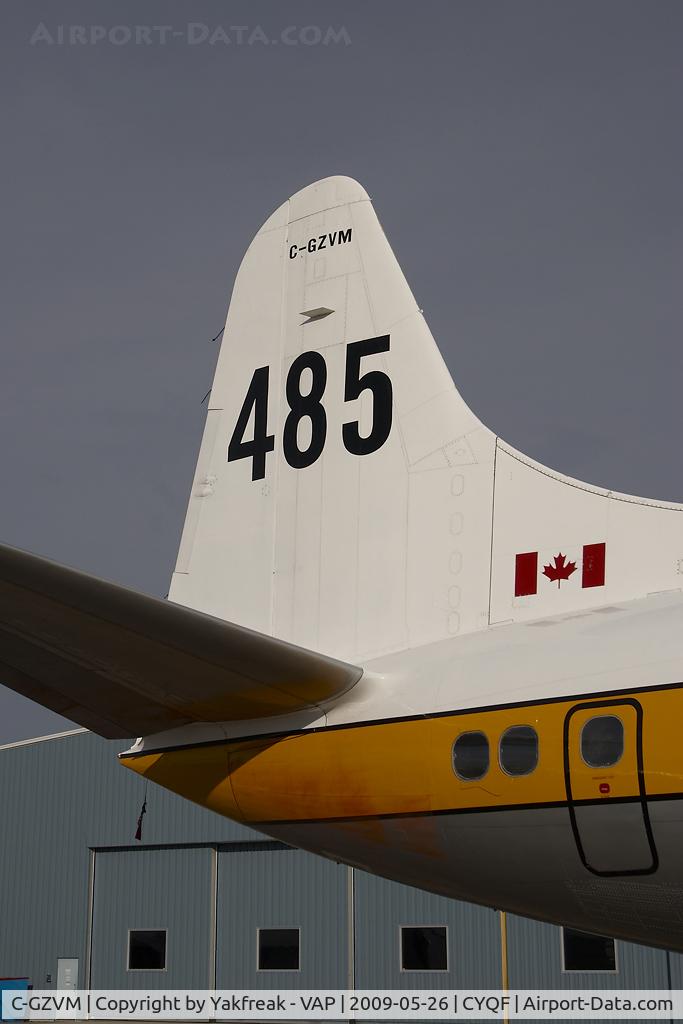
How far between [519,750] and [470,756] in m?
0.31

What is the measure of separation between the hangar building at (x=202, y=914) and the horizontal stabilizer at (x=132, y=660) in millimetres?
17815

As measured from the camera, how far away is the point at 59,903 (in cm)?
3078

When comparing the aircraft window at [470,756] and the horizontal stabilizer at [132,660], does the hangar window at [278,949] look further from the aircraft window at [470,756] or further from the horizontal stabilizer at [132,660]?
the aircraft window at [470,756]

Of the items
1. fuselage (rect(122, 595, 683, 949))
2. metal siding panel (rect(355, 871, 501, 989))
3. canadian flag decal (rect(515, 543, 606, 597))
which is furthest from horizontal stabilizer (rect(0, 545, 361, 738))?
metal siding panel (rect(355, 871, 501, 989))

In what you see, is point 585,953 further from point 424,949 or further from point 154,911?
point 154,911

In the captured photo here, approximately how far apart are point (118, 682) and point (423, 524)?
2532mm

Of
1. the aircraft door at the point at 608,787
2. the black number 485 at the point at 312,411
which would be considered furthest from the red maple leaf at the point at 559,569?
the black number 485 at the point at 312,411

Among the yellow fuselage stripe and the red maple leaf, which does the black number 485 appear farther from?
the yellow fuselage stripe

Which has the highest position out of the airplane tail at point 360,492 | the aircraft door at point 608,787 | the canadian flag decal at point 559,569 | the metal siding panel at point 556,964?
the airplane tail at point 360,492

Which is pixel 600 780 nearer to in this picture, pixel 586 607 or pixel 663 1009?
pixel 586 607

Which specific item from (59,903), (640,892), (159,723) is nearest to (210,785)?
(159,723)

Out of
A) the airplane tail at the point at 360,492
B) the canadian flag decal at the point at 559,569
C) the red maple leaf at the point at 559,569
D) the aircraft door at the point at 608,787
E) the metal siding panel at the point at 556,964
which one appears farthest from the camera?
the metal siding panel at the point at 556,964

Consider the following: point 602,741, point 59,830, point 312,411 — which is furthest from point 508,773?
point 59,830

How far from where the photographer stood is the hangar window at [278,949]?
27.5m
